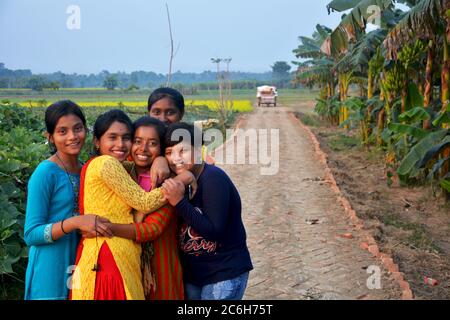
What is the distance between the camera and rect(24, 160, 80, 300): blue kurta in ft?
7.06

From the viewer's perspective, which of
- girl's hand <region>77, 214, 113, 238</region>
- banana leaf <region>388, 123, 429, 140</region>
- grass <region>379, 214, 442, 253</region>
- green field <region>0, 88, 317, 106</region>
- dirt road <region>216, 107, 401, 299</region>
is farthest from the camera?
green field <region>0, 88, 317, 106</region>

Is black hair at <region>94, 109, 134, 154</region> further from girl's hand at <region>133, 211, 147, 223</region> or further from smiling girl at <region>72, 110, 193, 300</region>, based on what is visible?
girl's hand at <region>133, 211, 147, 223</region>

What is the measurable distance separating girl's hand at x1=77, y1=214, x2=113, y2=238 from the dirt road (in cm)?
273

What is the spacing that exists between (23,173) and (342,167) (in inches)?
311

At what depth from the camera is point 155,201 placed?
2109 millimetres

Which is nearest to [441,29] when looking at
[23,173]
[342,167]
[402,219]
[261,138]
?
[402,219]

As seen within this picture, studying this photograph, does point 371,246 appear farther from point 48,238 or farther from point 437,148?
point 48,238

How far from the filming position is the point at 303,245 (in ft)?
19.5

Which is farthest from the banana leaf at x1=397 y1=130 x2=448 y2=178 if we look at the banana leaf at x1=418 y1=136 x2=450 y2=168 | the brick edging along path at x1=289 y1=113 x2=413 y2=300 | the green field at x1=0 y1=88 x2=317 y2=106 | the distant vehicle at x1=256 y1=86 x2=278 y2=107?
the green field at x1=0 y1=88 x2=317 y2=106

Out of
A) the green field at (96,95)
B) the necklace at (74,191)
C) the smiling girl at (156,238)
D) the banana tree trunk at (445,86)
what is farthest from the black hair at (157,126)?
the green field at (96,95)

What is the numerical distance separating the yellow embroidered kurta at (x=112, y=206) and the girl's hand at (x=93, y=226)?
0.04 metres

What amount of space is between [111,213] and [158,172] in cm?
26

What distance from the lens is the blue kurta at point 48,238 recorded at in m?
2.15
